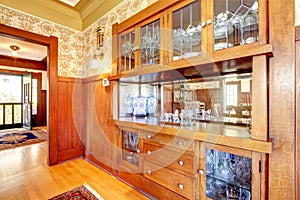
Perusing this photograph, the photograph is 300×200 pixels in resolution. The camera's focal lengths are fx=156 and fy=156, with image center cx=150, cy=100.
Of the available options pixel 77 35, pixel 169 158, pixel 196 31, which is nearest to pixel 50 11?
pixel 77 35

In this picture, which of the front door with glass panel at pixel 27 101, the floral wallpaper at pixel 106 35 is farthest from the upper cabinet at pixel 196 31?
the front door with glass panel at pixel 27 101

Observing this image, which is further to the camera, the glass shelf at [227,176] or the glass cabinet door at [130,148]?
the glass cabinet door at [130,148]

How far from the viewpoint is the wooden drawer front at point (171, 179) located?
1.33m

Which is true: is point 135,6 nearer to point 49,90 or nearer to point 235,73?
point 235,73

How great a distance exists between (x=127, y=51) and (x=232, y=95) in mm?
1332

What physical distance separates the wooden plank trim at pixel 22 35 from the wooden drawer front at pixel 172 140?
2.31 meters

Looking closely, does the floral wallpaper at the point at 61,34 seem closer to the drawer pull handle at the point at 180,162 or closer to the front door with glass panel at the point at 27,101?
Answer: the drawer pull handle at the point at 180,162

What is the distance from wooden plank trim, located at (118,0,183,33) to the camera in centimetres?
152

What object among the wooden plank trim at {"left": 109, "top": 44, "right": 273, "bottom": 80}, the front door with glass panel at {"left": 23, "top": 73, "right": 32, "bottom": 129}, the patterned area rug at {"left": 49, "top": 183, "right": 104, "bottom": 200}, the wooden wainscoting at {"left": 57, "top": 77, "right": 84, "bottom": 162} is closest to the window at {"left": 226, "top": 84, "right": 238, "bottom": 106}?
the wooden plank trim at {"left": 109, "top": 44, "right": 273, "bottom": 80}

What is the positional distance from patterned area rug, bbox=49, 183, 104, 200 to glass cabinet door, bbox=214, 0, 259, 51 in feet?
6.43

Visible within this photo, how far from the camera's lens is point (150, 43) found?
1743 millimetres

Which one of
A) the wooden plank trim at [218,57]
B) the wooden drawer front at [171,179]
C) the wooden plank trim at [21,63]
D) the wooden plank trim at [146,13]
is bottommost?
the wooden drawer front at [171,179]

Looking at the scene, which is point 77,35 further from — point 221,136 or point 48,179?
point 221,136

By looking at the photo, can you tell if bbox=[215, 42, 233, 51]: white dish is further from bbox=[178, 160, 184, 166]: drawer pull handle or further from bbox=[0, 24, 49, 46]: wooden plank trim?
bbox=[0, 24, 49, 46]: wooden plank trim
